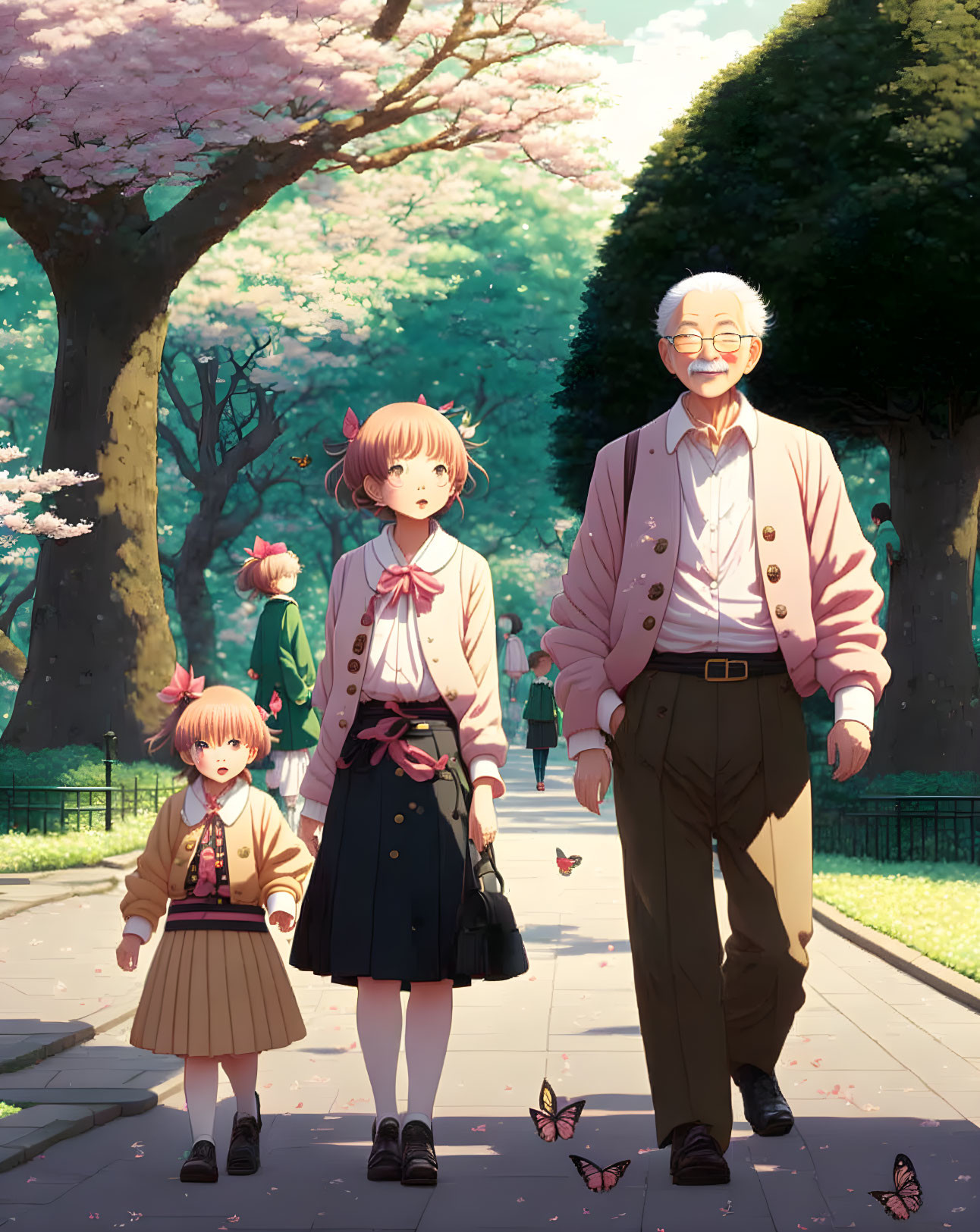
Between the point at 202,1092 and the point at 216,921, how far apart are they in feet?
1.61

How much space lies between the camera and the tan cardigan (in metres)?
5.08

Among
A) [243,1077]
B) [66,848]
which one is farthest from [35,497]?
[243,1077]

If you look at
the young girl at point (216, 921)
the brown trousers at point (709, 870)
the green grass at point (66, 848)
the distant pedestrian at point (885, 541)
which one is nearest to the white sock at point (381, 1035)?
the young girl at point (216, 921)

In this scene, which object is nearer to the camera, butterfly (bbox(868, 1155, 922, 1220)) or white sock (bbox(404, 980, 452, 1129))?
butterfly (bbox(868, 1155, 922, 1220))

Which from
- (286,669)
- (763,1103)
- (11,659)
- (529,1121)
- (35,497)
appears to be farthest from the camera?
(11,659)

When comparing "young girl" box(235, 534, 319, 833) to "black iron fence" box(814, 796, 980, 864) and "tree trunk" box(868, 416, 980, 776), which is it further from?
"tree trunk" box(868, 416, 980, 776)

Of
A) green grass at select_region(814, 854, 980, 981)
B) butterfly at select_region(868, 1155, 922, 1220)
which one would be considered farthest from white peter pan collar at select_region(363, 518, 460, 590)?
green grass at select_region(814, 854, 980, 981)

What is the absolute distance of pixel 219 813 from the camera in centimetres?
511

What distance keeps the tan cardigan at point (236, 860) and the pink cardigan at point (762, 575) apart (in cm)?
92

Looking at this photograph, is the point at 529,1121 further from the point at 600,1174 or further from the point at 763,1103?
the point at 600,1174

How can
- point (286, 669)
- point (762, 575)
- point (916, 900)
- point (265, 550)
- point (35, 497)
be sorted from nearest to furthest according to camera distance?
point (762, 575) < point (916, 900) < point (265, 550) < point (286, 669) < point (35, 497)

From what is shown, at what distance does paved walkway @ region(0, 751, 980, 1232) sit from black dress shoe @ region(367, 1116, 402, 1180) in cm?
7

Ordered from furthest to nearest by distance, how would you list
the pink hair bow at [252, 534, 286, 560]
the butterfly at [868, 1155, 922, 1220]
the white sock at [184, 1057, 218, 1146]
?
the pink hair bow at [252, 534, 286, 560]
the white sock at [184, 1057, 218, 1146]
the butterfly at [868, 1155, 922, 1220]

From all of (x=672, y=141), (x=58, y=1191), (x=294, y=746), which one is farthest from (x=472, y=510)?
(x=58, y=1191)
